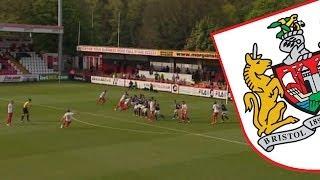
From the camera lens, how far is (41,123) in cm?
3269

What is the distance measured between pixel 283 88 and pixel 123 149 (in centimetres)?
1892

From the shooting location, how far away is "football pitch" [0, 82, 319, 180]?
19875 mm

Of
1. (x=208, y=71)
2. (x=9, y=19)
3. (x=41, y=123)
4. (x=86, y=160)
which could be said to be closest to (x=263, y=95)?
(x=86, y=160)

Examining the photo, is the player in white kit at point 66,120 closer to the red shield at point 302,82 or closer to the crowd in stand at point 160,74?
the crowd in stand at point 160,74

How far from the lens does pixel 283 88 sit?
627 cm

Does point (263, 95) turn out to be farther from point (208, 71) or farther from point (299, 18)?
point (208, 71)

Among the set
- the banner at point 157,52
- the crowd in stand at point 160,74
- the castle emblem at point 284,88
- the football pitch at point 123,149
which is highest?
the banner at point 157,52

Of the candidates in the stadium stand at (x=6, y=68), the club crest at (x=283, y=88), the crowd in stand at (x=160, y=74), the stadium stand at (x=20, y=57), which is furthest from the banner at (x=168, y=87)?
the club crest at (x=283, y=88)

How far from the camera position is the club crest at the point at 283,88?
6121 mm

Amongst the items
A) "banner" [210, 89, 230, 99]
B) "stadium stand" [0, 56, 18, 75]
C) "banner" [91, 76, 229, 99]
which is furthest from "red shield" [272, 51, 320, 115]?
"stadium stand" [0, 56, 18, 75]

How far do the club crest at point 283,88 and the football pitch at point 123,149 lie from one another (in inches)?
516

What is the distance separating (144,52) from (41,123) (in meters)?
32.7

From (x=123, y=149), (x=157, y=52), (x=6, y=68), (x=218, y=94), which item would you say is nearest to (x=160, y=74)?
(x=157, y=52)

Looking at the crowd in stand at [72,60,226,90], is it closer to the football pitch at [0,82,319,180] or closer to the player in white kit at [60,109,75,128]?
the football pitch at [0,82,319,180]
